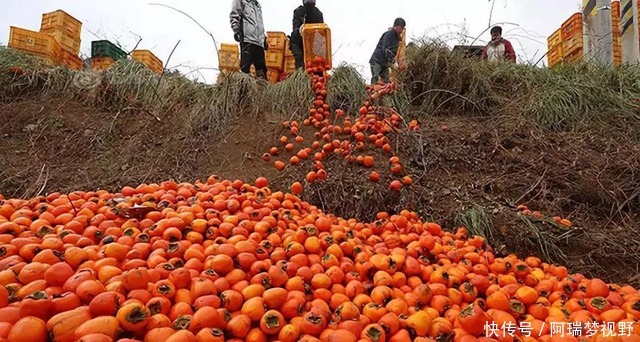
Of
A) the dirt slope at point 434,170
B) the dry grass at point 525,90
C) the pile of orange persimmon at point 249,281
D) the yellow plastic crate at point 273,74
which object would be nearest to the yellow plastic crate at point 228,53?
the yellow plastic crate at point 273,74

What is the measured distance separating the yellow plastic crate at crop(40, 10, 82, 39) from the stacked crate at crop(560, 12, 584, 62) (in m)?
9.72

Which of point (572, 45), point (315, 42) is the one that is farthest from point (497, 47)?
point (315, 42)

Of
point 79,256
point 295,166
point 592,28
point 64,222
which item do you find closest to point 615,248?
point 295,166

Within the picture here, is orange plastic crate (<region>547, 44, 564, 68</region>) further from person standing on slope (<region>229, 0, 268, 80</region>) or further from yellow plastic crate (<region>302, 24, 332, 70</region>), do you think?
person standing on slope (<region>229, 0, 268, 80</region>)

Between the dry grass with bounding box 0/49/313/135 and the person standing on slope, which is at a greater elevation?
the person standing on slope

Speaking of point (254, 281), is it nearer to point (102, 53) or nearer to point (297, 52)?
point (297, 52)

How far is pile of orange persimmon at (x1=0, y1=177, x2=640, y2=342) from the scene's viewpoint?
155 centimetres

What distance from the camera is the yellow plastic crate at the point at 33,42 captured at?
7445 mm

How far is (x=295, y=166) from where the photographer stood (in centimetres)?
440

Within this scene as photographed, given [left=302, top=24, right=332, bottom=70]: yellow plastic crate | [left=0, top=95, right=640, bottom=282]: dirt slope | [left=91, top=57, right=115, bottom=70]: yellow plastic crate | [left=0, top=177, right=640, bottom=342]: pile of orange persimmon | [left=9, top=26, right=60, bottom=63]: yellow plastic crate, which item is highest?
[left=91, top=57, right=115, bottom=70]: yellow plastic crate

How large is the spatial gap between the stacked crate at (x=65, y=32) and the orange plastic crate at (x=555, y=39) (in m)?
9.77

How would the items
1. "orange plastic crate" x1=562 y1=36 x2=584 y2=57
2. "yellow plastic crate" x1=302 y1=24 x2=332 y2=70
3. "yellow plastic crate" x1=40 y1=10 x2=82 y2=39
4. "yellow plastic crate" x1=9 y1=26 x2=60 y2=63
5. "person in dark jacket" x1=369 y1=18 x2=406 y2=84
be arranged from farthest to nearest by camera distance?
"yellow plastic crate" x1=40 y1=10 x2=82 y2=39 → "person in dark jacket" x1=369 y1=18 x2=406 y2=84 → "orange plastic crate" x1=562 y1=36 x2=584 y2=57 → "yellow plastic crate" x1=9 y1=26 x2=60 y2=63 → "yellow plastic crate" x1=302 y1=24 x2=332 y2=70

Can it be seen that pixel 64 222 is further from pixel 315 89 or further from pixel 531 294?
pixel 315 89

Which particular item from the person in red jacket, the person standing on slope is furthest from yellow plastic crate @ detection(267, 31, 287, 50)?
the person in red jacket
